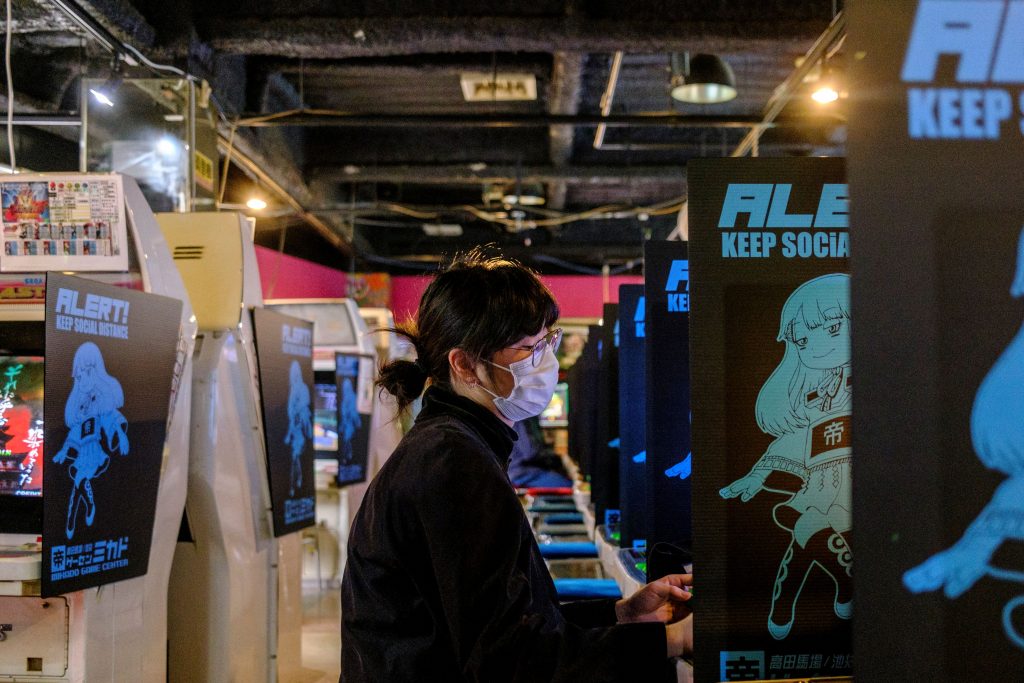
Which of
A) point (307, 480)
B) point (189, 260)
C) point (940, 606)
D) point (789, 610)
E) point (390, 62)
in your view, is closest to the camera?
point (940, 606)

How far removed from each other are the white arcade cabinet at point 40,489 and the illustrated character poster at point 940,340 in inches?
95.4

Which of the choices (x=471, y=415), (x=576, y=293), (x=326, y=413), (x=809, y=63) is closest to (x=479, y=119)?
(x=809, y=63)

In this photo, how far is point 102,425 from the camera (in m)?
2.63

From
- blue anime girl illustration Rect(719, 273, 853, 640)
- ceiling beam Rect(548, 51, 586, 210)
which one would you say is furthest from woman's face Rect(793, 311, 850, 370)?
ceiling beam Rect(548, 51, 586, 210)

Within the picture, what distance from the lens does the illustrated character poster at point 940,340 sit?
0.80m

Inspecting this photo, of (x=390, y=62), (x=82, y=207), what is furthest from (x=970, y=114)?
(x=390, y=62)

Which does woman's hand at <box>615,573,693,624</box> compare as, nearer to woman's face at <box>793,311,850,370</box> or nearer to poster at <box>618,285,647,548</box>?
woman's face at <box>793,311,850,370</box>

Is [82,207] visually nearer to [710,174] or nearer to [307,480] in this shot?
[307,480]

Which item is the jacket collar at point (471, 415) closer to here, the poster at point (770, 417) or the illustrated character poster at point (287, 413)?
the poster at point (770, 417)

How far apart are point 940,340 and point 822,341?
0.87 metres

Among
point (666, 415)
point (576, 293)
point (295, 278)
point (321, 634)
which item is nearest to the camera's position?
point (666, 415)

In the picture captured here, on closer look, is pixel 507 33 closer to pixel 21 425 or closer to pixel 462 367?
pixel 21 425

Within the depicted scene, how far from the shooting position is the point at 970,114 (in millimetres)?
812

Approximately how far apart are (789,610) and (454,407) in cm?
70
